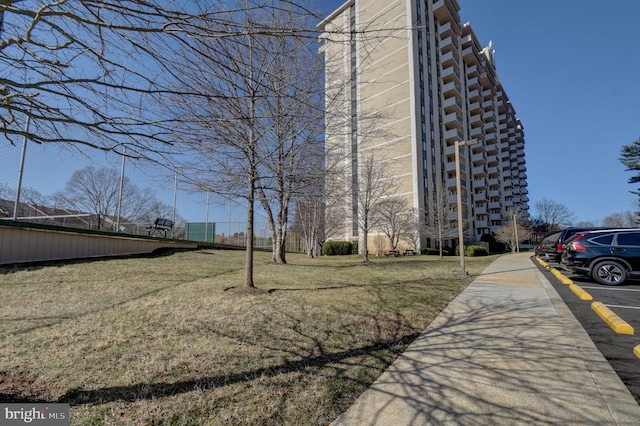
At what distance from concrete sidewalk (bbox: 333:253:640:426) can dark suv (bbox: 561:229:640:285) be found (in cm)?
568

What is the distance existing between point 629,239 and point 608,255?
73cm

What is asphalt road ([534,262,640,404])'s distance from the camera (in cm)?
315

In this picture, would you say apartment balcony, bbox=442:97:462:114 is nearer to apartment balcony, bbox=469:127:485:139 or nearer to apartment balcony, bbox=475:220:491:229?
apartment balcony, bbox=469:127:485:139

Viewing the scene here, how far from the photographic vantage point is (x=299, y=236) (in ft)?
114

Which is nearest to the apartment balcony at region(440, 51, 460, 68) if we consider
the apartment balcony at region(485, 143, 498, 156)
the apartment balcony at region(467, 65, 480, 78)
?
the apartment balcony at region(467, 65, 480, 78)

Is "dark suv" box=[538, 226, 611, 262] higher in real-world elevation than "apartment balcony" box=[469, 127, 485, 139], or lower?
lower

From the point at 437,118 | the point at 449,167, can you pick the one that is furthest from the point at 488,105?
the point at 449,167

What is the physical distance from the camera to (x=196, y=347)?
3.40 metres

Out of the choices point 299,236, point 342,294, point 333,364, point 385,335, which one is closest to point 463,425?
point 333,364

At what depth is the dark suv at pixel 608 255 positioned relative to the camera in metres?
8.39

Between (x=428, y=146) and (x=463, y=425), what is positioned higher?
(x=428, y=146)

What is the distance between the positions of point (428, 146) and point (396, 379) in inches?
1426

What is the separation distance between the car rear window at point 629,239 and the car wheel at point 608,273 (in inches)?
25.1

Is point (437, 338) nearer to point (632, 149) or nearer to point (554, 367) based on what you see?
point (554, 367)
